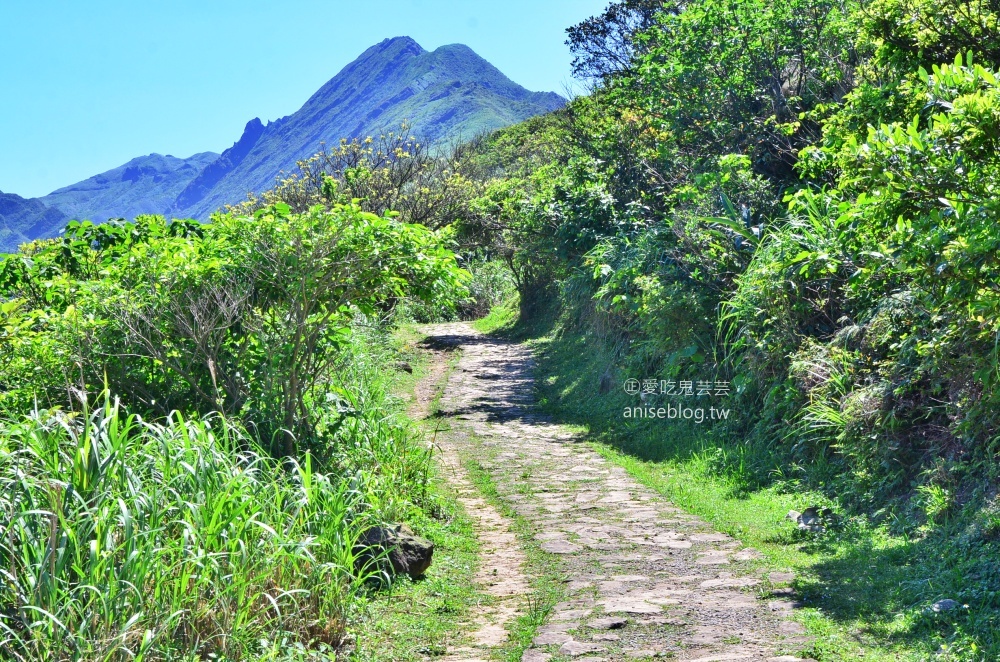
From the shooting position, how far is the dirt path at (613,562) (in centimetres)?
491

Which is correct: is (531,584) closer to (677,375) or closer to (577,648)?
(577,648)

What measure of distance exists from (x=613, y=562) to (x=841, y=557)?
155 cm

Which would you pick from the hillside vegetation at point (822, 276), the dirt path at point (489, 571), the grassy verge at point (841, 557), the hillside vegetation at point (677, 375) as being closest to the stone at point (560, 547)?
the dirt path at point (489, 571)

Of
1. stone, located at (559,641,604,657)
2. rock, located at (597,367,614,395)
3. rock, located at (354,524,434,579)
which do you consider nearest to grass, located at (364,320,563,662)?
rock, located at (354,524,434,579)

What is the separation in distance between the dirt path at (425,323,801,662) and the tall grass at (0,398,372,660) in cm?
116

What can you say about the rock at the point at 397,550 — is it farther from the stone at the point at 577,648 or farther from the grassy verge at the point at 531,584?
the stone at the point at 577,648

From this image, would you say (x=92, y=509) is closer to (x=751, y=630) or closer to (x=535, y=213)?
(x=751, y=630)

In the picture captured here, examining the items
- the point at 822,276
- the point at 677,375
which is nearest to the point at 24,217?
the point at 677,375

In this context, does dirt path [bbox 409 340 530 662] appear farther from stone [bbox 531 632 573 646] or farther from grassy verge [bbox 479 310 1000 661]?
grassy verge [bbox 479 310 1000 661]

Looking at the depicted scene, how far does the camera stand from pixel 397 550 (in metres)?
6.04

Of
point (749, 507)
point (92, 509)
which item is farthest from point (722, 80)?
point (92, 509)

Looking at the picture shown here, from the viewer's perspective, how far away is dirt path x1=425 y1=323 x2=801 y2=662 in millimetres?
4910

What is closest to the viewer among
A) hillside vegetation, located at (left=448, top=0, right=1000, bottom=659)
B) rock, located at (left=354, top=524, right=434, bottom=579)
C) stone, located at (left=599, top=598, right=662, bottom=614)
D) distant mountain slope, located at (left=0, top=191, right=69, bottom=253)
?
hillside vegetation, located at (left=448, top=0, right=1000, bottom=659)

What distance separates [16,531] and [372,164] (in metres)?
24.0
